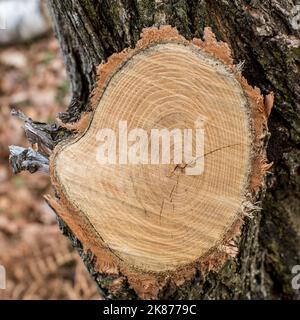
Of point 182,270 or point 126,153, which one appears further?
point 182,270

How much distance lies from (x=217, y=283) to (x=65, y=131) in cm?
68

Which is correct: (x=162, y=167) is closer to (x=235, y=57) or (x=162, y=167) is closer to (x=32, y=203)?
(x=235, y=57)

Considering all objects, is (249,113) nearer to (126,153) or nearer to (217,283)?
(126,153)

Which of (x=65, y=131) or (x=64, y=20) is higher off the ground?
(x=64, y=20)

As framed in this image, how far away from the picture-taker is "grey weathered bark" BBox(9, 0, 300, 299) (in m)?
1.43

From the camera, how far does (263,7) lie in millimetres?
1431

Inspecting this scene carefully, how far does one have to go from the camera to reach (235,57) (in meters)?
1.51

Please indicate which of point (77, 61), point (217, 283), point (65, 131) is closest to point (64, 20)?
point (77, 61)

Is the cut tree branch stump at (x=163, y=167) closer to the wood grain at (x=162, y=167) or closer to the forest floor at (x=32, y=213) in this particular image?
the wood grain at (x=162, y=167)

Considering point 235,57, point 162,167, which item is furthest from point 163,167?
point 235,57

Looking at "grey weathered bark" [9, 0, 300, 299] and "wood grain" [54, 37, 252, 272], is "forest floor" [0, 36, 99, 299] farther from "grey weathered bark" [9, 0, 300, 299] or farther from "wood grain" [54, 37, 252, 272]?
"wood grain" [54, 37, 252, 272]
